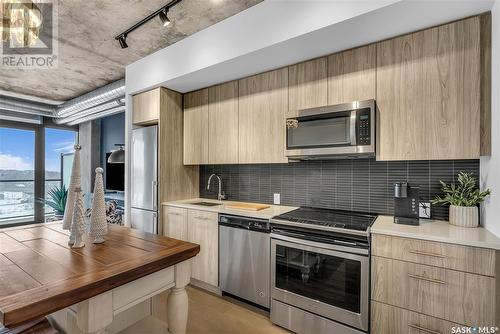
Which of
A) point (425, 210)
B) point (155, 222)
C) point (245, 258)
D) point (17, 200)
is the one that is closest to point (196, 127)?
point (155, 222)

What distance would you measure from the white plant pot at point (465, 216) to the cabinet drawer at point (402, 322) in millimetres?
726

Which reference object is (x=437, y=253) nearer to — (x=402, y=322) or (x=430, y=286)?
(x=430, y=286)

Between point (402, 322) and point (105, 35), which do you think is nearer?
point (402, 322)

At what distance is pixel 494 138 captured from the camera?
1.57m

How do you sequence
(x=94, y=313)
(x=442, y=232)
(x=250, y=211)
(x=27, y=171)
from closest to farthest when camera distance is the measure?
(x=94, y=313) < (x=442, y=232) < (x=250, y=211) < (x=27, y=171)

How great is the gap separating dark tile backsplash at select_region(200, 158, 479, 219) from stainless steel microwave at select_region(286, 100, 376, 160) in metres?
0.37

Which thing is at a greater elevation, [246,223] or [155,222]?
[246,223]

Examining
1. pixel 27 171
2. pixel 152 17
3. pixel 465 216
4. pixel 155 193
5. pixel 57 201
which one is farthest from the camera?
pixel 27 171

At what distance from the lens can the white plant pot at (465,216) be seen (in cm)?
176

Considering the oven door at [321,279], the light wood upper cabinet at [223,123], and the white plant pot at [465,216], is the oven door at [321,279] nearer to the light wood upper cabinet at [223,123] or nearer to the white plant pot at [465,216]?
the white plant pot at [465,216]

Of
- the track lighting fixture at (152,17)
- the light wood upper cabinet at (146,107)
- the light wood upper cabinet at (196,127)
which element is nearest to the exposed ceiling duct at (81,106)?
the light wood upper cabinet at (146,107)

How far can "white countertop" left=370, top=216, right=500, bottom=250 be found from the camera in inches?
56.6

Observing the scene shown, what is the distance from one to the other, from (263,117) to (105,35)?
209cm

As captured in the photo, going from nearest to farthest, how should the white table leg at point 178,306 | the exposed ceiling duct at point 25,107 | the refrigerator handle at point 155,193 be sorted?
1. the white table leg at point 178,306
2. the refrigerator handle at point 155,193
3. the exposed ceiling duct at point 25,107
